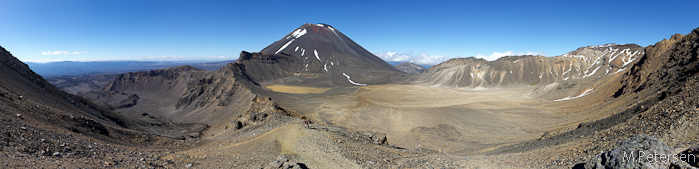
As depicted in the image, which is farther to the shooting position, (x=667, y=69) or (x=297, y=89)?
(x=297, y=89)

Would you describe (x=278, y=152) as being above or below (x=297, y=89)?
above

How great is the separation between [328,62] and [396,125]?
95480 mm

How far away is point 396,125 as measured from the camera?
1427 inches

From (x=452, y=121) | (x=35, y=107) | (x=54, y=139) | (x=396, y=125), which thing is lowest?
(x=396, y=125)

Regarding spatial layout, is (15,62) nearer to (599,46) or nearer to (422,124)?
(422,124)

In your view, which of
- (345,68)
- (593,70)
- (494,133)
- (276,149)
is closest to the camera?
(276,149)

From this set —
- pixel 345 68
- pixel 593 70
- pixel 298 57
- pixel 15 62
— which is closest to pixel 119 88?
pixel 298 57

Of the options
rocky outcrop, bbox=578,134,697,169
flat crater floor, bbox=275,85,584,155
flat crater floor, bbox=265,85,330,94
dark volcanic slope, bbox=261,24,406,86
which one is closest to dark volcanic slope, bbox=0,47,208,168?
rocky outcrop, bbox=578,134,697,169

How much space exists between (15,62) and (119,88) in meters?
96.6

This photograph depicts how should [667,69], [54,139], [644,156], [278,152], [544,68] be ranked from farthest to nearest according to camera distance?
[544,68] → [667,69] → [278,152] → [54,139] → [644,156]

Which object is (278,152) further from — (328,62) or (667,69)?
(328,62)

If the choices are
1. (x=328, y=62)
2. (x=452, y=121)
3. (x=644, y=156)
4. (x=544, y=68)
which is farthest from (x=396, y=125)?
(x=328, y=62)

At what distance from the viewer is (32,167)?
8.40 metres

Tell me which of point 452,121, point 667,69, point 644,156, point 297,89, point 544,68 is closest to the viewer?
point 644,156
